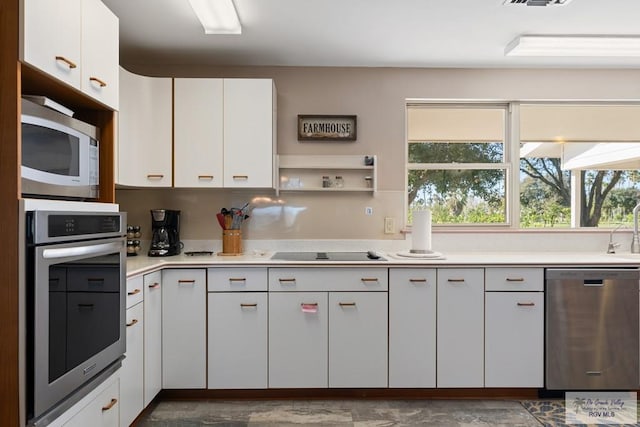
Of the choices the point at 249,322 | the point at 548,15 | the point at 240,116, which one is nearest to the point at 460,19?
the point at 548,15

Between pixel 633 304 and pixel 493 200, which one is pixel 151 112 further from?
pixel 633 304

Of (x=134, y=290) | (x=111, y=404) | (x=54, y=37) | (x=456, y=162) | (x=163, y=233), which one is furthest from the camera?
(x=456, y=162)

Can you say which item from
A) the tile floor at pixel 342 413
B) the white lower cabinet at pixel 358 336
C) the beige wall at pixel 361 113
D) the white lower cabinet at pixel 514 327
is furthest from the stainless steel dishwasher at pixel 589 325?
the beige wall at pixel 361 113

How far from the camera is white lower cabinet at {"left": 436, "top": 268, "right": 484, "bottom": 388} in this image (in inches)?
103

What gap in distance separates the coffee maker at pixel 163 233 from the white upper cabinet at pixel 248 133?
513 millimetres

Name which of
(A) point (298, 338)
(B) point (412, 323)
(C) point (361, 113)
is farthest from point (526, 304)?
(C) point (361, 113)

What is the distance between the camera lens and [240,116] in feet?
9.45

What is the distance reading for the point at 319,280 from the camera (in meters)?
2.62

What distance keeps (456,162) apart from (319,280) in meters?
1.59

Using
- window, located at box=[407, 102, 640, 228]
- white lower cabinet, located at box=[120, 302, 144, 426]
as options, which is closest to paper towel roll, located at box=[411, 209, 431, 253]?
window, located at box=[407, 102, 640, 228]

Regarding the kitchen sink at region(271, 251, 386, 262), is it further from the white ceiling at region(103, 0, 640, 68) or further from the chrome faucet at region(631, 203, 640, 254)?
the chrome faucet at region(631, 203, 640, 254)

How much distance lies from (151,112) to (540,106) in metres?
3.04

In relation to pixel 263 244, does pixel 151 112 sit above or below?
above

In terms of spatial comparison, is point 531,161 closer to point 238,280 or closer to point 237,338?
point 238,280
